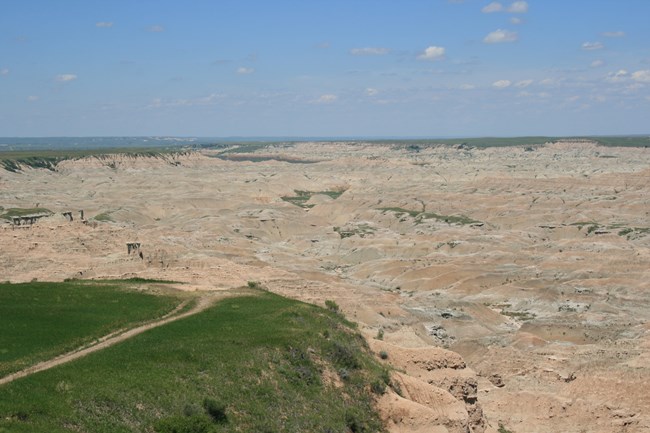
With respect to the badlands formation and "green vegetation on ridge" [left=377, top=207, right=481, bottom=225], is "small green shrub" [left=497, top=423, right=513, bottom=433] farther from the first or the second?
"green vegetation on ridge" [left=377, top=207, right=481, bottom=225]

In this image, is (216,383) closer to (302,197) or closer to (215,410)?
(215,410)

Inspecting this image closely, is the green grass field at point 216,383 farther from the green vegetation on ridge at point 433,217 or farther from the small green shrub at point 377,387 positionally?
the green vegetation on ridge at point 433,217

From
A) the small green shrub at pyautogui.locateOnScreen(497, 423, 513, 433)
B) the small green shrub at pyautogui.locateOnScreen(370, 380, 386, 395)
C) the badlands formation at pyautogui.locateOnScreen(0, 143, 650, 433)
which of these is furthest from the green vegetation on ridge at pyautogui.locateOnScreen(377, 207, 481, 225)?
the small green shrub at pyautogui.locateOnScreen(370, 380, 386, 395)

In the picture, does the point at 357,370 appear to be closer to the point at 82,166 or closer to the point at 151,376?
the point at 151,376

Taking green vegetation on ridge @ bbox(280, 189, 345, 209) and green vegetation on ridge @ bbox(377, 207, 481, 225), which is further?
green vegetation on ridge @ bbox(280, 189, 345, 209)

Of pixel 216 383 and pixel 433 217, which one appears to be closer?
pixel 216 383

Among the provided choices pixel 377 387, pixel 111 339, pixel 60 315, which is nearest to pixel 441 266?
pixel 377 387

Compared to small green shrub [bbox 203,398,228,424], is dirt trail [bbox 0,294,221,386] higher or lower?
higher
